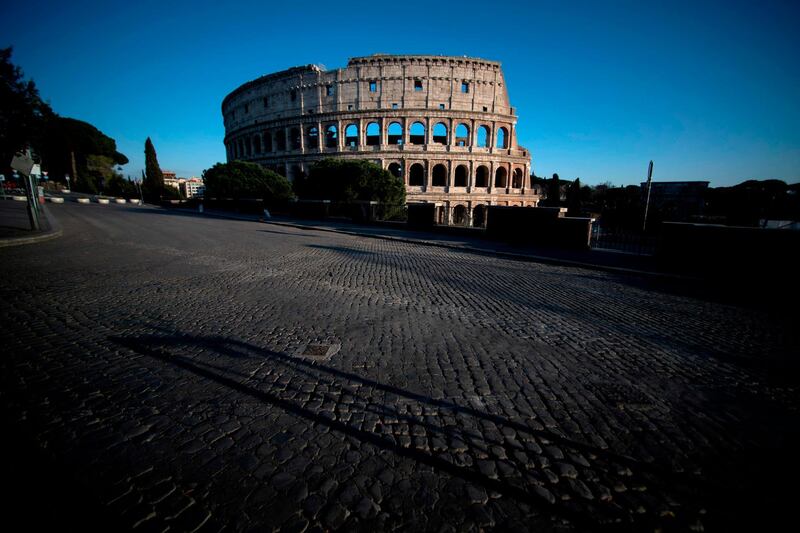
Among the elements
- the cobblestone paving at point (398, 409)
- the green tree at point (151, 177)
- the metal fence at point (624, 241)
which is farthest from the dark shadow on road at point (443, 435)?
the green tree at point (151, 177)

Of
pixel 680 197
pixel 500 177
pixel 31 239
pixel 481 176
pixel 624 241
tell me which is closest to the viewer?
pixel 31 239

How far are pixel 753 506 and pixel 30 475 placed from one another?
4486 mm

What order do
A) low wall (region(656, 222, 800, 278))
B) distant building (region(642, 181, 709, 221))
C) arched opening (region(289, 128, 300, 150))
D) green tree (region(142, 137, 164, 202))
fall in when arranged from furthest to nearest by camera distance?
green tree (region(142, 137, 164, 202)), arched opening (region(289, 128, 300, 150)), distant building (region(642, 181, 709, 221)), low wall (region(656, 222, 800, 278))

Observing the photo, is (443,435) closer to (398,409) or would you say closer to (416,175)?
(398,409)

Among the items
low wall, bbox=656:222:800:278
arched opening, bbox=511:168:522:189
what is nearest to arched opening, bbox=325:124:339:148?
arched opening, bbox=511:168:522:189

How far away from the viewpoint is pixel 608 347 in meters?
4.05

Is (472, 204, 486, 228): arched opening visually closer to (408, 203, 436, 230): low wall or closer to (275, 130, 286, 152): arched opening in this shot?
(408, 203, 436, 230): low wall

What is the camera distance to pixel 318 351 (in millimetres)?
3660

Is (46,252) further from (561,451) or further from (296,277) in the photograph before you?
(561,451)

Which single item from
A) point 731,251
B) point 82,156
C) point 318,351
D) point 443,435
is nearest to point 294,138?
point 731,251

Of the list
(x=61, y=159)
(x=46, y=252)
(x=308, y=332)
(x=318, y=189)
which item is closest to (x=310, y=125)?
(x=318, y=189)

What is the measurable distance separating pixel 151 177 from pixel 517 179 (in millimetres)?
63417

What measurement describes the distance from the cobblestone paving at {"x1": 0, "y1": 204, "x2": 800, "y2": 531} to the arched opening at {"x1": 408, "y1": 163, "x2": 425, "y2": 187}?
3967cm

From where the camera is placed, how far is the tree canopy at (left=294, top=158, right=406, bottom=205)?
2447 cm
